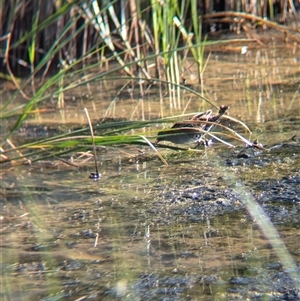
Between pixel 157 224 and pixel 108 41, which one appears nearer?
pixel 157 224

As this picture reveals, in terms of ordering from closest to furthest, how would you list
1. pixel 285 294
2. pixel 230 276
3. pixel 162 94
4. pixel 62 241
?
pixel 285 294, pixel 230 276, pixel 62 241, pixel 162 94

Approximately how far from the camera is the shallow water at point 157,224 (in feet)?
5.64

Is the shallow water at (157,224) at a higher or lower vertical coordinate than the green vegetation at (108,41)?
lower

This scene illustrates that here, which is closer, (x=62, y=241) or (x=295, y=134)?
(x=62, y=241)

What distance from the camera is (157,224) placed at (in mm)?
2135

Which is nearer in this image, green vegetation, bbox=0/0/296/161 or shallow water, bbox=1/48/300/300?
shallow water, bbox=1/48/300/300

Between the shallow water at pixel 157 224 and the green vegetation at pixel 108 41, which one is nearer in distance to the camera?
the shallow water at pixel 157 224

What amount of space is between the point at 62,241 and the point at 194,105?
5.12 ft

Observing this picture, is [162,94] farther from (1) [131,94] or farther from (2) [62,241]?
(2) [62,241]

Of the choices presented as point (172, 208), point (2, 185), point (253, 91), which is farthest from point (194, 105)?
point (172, 208)

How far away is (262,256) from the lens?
69.6 inches

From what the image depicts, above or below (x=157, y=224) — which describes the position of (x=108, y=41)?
above

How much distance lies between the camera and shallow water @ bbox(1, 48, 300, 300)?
5.64 ft

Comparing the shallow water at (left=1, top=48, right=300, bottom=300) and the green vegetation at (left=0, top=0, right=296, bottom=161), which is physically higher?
the green vegetation at (left=0, top=0, right=296, bottom=161)
